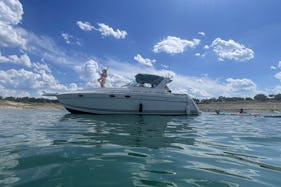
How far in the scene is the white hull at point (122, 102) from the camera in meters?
24.0

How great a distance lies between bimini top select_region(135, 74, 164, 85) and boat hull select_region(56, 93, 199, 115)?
162 cm

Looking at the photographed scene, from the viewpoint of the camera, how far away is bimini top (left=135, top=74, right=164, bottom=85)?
26766 millimetres

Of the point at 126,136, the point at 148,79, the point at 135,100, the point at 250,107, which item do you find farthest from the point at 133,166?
the point at 250,107

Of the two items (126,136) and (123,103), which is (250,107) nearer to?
(123,103)

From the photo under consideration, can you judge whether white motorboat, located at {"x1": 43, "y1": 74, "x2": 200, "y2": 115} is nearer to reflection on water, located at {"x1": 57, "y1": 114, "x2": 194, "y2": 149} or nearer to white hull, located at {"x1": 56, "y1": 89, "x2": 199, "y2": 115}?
white hull, located at {"x1": 56, "y1": 89, "x2": 199, "y2": 115}

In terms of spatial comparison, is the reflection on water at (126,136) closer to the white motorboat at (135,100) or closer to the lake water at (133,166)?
the lake water at (133,166)

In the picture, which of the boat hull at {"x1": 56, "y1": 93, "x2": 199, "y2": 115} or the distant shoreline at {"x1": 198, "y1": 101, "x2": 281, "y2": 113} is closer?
the boat hull at {"x1": 56, "y1": 93, "x2": 199, "y2": 115}

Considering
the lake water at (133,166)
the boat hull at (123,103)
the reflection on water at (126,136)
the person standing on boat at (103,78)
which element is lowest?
the lake water at (133,166)

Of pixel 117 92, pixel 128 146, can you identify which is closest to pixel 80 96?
pixel 117 92

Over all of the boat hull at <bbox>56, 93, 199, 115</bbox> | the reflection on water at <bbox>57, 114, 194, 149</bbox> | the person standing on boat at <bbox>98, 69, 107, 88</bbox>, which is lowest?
the reflection on water at <bbox>57, 114, 194, 149</bbox>

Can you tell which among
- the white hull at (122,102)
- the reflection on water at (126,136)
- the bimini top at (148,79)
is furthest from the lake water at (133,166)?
the bimini top at (148,79)

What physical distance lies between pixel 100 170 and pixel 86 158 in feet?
3.01

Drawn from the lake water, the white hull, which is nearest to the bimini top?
the white hull

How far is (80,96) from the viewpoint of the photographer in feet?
78.5
